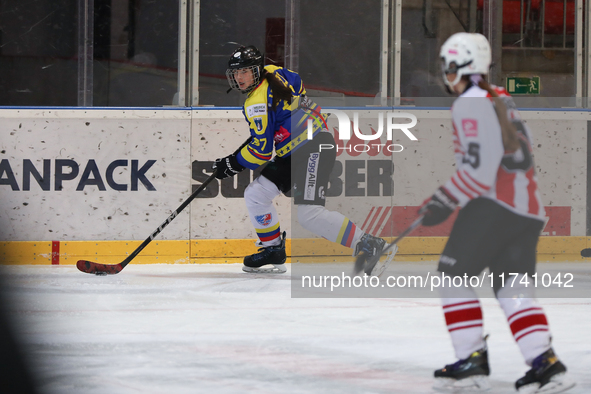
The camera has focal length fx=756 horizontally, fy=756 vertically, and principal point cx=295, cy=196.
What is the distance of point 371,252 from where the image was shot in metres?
3.85

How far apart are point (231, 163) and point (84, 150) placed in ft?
3.81

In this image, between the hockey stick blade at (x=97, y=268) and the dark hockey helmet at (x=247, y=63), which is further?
the hockey stick blade at (x=97, y=268)

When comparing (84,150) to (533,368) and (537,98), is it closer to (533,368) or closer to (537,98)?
(537,98)

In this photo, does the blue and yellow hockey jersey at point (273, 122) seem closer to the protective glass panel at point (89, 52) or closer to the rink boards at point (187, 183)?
the rink boards at point (187, 183)

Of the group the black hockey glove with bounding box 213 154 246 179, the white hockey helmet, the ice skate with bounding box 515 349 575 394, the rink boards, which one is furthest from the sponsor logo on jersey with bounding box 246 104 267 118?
the ice skate with bounding box 515 349 575 394

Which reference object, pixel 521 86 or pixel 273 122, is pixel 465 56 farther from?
pixel 521 86

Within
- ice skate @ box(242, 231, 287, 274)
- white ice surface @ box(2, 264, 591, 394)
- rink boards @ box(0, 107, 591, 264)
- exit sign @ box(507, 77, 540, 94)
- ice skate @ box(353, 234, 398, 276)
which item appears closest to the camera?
white ice surface @ box(2, 264, 591, 394)

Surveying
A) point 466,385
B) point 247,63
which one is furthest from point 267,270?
point 466,385

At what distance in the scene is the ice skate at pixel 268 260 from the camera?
439 centimetres

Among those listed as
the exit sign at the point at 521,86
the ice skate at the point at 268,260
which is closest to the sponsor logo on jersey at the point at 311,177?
the ice skate at the point at 268,260

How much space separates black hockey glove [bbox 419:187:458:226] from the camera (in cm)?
189

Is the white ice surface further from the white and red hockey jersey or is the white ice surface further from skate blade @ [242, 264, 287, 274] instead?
the white and red hockey jersey

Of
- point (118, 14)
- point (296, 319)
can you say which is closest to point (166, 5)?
point (118, 14)

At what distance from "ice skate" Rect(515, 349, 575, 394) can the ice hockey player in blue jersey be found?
211 cm
